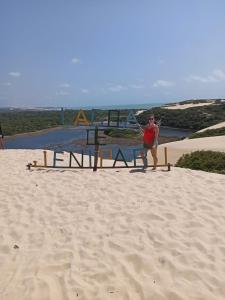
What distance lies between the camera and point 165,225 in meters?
8.08

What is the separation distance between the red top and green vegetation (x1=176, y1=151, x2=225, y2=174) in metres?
4.51

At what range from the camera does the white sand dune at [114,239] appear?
6008 millimetres

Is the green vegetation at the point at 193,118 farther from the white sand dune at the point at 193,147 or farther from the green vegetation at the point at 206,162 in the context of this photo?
the green vegetation at the point at 206,162

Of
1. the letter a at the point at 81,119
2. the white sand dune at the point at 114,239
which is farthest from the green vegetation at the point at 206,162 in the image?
the letter a at the point at 81,119

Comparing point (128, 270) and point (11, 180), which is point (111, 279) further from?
point (11, 180)

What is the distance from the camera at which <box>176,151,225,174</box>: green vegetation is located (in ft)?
57.6

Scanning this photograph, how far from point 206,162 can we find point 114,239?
1143cm

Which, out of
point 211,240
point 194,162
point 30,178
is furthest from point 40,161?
point 211,240

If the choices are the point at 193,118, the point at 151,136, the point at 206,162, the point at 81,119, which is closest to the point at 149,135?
the point at 151,136

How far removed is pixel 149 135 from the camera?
44.9 feet

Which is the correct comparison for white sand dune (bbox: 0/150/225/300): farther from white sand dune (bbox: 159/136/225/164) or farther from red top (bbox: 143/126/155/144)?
white sand dune (bbox: 159/136/225/164)

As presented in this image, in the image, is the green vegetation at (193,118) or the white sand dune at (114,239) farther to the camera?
the green vegetation at (193,118)

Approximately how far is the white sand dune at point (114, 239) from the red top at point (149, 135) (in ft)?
6.64

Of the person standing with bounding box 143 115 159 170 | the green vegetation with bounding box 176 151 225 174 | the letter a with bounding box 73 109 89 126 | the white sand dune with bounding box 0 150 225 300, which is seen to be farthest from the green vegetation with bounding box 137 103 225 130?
the white sand dune with bounding box 0 150 225 300
